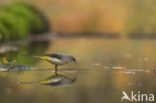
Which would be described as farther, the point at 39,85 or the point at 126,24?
the point at 126,24

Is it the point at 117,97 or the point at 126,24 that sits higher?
the point at 117,97

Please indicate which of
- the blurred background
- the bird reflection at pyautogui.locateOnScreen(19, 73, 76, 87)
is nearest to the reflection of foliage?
the blurred background

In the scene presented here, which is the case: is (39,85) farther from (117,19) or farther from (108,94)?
(117,19)

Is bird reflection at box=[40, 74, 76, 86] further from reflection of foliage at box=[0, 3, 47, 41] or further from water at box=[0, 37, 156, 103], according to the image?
reflection of foliage at box=[0, 3, 47, 41]

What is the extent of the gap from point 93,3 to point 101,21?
2091mm

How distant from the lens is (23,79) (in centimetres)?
1505

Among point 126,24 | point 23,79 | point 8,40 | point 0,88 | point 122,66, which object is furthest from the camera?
point 126,24

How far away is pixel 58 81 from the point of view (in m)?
14.8

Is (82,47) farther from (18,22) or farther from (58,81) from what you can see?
(58,81)

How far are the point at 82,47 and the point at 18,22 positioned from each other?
7829 mm

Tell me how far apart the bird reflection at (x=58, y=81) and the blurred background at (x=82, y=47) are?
9 centimetres

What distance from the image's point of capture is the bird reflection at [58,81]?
1436cm

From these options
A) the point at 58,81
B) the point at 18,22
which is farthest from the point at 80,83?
the point at 18,22

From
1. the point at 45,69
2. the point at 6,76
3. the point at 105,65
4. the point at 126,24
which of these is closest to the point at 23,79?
the point at 6,76
